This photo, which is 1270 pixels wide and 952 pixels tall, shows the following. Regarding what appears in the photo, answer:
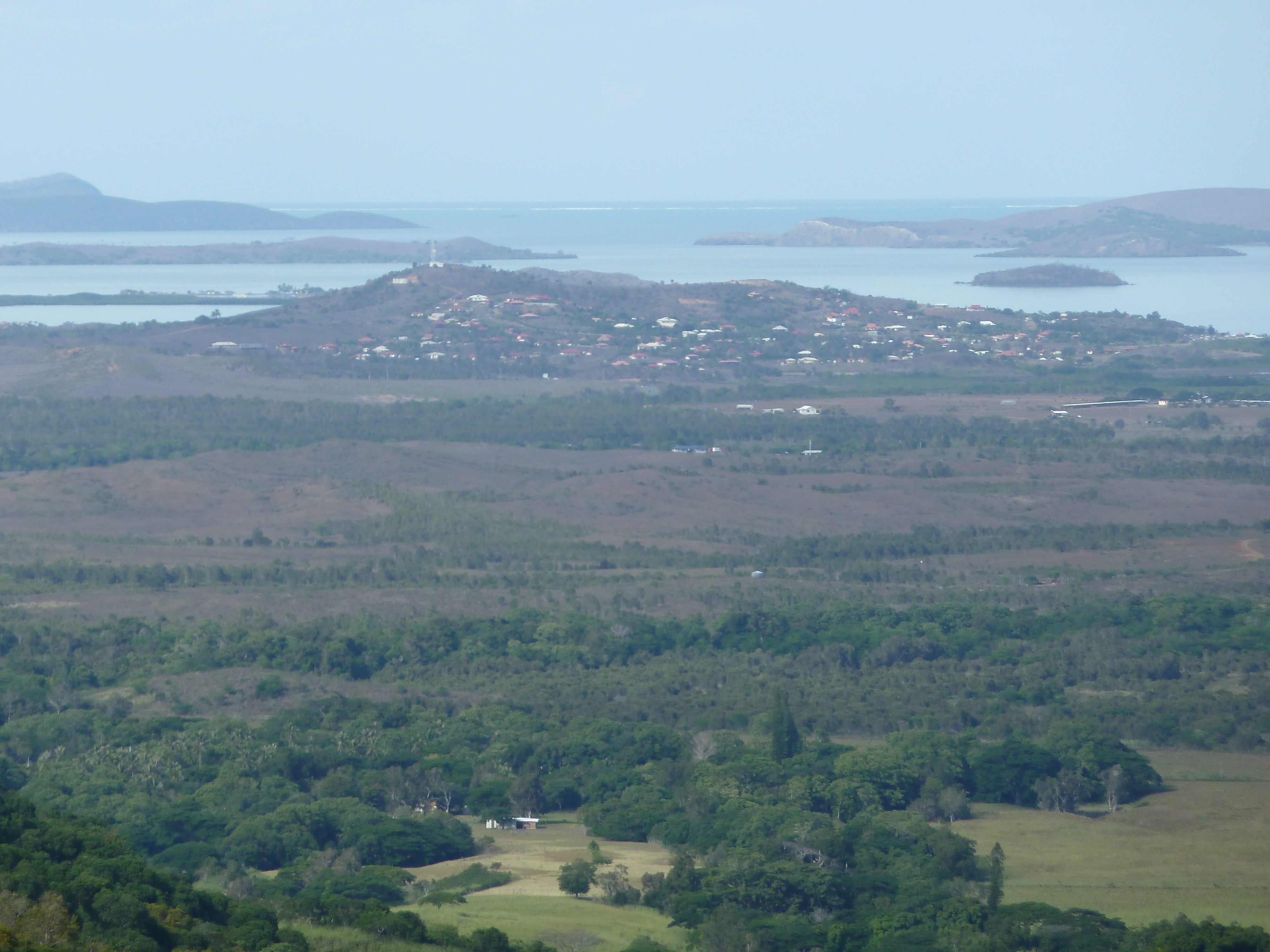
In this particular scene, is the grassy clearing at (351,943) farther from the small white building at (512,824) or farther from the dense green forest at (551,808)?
the small white building at (512,824)

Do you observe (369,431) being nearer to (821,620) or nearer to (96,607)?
(96,607)

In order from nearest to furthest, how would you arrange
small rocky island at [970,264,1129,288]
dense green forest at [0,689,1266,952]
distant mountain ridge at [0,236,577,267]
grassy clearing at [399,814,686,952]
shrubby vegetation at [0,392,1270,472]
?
1. dense green forest at [0,689,1266,952]
2. grassy clearing at [399,814,686,952]
3. shrubby vegetation at [0,392,1270,472]
4. small rocky island at [970,264,1129,288]
5. distant mountain ridge at [0,236,577,267]

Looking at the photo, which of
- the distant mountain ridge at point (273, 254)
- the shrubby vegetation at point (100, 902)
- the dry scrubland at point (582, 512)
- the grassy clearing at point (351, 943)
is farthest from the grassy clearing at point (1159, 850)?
the distant mountain ridge at point (273, 254)

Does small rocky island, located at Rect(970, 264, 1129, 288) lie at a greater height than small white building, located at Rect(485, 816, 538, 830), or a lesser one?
greater

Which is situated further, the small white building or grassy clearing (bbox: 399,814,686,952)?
the small white building

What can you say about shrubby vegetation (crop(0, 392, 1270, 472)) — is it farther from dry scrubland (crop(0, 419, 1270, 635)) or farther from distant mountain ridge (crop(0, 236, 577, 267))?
distant mountain ridge (crop(0, 236, 577, 267))

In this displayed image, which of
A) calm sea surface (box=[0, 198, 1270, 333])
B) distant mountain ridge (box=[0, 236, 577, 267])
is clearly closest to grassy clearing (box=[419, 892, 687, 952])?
calm sea surface (box=[0, 198, 1270, 333])

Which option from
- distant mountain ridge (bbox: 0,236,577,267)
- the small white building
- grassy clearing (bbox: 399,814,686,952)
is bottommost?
the small white building
